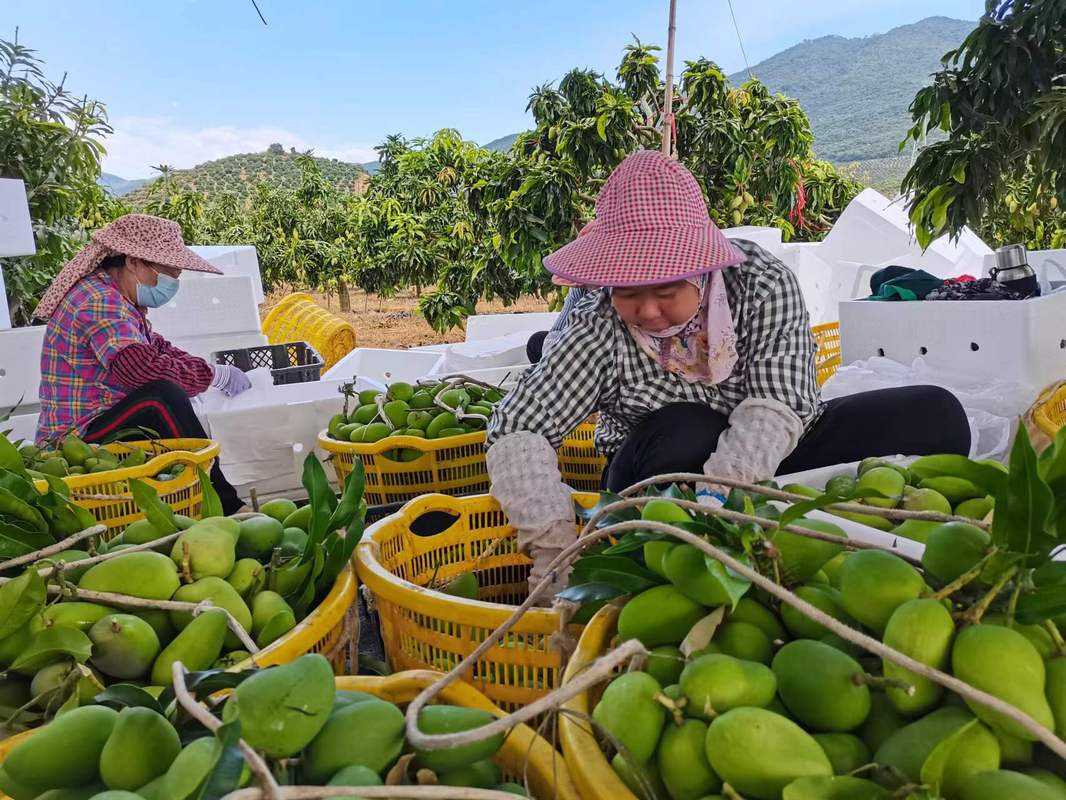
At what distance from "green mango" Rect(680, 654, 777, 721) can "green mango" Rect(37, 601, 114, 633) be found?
28.5 inches

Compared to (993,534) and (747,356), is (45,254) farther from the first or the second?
(993,534)

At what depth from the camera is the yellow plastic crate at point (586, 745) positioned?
0.58m

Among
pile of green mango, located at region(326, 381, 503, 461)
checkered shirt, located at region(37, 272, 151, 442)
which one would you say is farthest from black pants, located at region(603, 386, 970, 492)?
checkered shirt, located at region(37, 272, 151, 442)

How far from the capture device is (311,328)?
598cm

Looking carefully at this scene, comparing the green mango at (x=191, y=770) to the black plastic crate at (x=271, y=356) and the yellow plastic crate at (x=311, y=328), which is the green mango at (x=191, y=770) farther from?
the yellow plastic crate at (x=311, y=328)

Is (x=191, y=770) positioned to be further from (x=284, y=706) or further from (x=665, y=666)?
(x=665, y=666)

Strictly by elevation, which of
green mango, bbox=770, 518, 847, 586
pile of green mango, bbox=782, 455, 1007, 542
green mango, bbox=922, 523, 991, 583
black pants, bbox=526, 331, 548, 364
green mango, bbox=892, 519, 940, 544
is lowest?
pile of green mango, bbox=782, 455, 1007, 542

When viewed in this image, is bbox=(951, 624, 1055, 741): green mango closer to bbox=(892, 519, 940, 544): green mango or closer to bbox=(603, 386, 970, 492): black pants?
bbox=(892, 519, 940, 544): green mango

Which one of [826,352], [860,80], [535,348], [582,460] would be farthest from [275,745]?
[860,80]

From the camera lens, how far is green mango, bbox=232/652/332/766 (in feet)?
1.81

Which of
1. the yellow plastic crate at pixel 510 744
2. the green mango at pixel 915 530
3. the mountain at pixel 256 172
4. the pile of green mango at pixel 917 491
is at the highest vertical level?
the mountain at pixel 256 172

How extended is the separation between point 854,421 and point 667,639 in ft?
A: 4.07

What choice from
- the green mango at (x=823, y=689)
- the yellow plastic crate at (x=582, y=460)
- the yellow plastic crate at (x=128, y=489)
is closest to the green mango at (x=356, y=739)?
the green mango at (x=823, y=689)

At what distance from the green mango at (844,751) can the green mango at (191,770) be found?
44 cm
